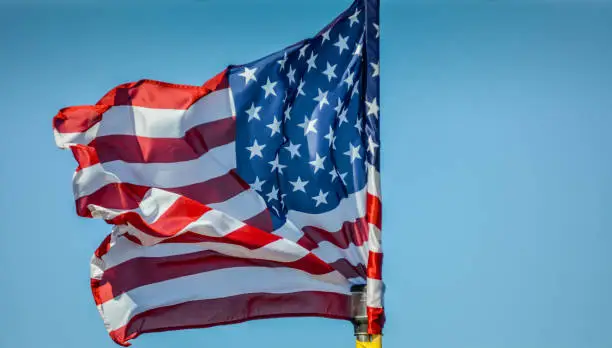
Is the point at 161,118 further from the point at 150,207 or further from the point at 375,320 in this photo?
the point at 375,320

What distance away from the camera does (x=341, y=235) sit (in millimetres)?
17094

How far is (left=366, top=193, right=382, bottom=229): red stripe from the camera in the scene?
645 inches

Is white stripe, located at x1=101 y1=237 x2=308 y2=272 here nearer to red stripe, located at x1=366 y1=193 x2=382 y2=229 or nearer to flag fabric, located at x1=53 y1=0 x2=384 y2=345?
flag fabric, located at x1=53 y1=0 x2=384 y2=345

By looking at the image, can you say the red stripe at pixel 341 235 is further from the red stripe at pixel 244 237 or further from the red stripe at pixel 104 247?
the red stripe at pixel 104 247

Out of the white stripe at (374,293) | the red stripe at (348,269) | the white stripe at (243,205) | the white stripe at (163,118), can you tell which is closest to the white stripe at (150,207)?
the white stripe at (243,205)

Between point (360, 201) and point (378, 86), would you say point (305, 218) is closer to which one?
point (360, 201)

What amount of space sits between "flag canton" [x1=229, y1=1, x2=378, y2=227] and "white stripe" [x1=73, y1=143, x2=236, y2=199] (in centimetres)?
33

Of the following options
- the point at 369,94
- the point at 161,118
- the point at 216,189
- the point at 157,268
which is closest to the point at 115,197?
the point at 157,268

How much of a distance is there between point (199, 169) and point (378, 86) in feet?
10.9

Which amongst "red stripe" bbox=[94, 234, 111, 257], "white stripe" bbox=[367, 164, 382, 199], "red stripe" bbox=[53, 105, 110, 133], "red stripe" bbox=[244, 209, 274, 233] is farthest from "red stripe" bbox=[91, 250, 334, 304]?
"red stripe" bbox=[53, 105, 110, 133]

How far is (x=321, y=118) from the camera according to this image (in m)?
17.6

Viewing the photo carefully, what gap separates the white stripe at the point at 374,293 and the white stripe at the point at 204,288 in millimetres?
1449

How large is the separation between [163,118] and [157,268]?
98.7 inches

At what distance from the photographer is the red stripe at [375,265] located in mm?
16000
